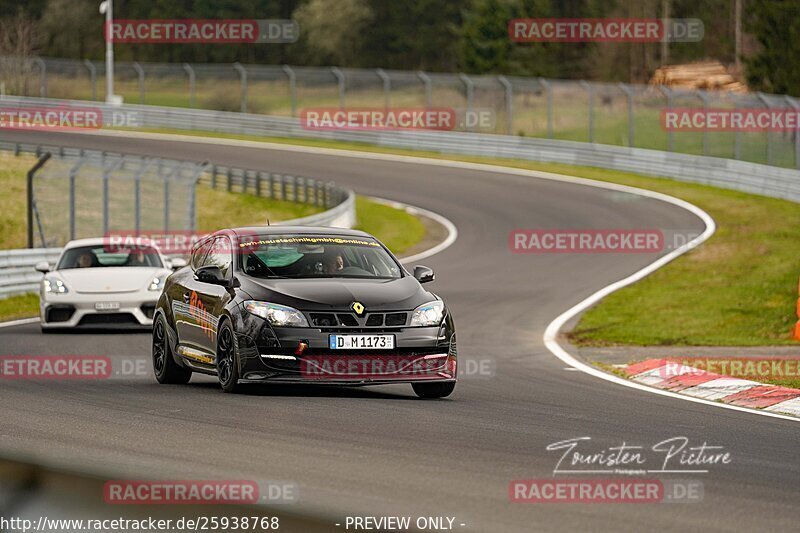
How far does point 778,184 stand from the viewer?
39.7 m

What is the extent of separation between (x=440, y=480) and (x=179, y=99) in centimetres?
6000

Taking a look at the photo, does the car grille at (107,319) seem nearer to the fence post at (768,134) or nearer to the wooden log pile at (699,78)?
the fence post at (768,134)

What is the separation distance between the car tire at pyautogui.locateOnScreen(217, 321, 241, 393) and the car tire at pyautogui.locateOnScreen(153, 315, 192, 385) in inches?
45.7

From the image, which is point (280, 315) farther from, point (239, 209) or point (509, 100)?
point (509, 100)

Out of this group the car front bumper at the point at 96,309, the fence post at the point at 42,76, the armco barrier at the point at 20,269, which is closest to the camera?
the car front bumper at the point at 96,309

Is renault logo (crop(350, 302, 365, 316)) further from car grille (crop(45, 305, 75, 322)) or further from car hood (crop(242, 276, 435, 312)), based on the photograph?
car grille (crop(45, 305, 75, 322))

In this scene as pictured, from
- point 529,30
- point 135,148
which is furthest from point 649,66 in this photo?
point 135,148

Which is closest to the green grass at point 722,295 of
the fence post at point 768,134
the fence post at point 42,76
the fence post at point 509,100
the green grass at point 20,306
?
the fence post at point 768,134

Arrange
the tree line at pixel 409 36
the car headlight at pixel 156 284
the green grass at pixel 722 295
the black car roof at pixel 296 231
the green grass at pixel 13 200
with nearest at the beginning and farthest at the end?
the black car roof at pixel 296 231 < the car headlight at pixel 156 284 < the green grass at pixel 722 295 < the green grass at pixel 13 200 < the tree line at pixel 409 36

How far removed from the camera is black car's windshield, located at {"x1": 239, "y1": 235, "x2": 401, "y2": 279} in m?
12.1

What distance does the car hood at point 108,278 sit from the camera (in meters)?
18.6

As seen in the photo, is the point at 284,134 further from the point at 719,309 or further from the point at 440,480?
the point at 440,480

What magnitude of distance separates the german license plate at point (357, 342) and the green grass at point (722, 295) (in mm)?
7728

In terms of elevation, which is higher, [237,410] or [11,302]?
[237,410]
